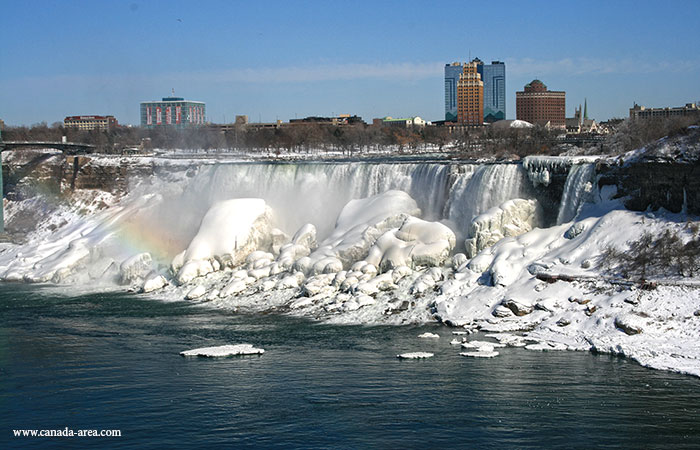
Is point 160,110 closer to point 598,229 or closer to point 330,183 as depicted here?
point 330,183

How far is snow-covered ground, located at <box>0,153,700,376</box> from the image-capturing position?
2427 centimetres

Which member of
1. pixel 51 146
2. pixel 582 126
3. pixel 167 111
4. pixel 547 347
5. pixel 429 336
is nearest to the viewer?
pixel 547 347

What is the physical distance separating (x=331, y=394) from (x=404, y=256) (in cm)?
1350

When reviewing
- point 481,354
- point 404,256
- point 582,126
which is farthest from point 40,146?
point 582,126

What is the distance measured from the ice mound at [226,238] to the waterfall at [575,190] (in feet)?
48.6

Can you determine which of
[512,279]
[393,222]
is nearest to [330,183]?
[393,222]

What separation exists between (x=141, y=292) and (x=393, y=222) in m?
11.9

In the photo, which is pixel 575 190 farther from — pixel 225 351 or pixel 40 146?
pixel 40 146

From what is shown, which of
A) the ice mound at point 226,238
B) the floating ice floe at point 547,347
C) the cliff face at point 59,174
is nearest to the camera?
the floating ice floe at point 547,347

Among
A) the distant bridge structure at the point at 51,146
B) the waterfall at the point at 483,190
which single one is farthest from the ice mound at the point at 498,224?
the distant bridge structure at the point at 51,146

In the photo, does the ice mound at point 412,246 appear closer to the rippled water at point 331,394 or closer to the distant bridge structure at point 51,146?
the rippled water at point 331,394

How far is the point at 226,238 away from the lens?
3794 cm

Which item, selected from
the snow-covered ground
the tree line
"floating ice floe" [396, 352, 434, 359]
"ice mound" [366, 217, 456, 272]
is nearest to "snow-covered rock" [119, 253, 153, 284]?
the snow-covered ground

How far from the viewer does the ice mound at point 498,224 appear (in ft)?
104
